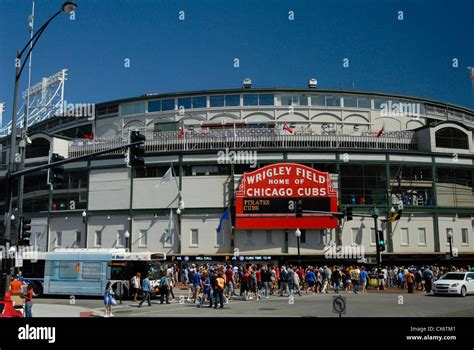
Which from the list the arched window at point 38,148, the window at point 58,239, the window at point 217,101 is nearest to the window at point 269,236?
the window at point 217,101

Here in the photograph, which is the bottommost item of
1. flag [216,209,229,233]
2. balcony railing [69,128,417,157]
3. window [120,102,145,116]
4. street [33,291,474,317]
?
street [33,291,474,317]

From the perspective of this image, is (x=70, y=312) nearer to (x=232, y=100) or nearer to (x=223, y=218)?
(x=223, y=218)

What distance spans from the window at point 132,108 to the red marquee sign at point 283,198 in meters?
18.4

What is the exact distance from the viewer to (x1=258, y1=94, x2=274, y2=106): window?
2055 inches

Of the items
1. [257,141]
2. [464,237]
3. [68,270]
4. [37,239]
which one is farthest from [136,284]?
[464,237]

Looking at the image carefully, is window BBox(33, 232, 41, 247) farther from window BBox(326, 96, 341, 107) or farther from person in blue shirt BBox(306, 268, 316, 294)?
window BBox(326, 96, 341, 107)

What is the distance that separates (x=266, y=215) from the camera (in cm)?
4062

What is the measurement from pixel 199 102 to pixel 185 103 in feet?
5.37

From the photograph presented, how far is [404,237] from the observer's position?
42812 mm

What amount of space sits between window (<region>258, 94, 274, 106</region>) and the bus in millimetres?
28655

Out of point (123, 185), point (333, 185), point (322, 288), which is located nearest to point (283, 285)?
point (322, 288)

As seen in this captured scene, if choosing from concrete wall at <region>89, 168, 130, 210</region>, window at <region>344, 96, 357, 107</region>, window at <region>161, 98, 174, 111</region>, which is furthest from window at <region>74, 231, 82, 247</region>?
window at <region>344, 96, 357, 107</region>

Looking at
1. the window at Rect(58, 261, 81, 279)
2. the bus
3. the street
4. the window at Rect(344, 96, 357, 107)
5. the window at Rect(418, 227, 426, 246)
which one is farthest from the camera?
the window at Rect(344, 96, 357, 107)
